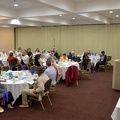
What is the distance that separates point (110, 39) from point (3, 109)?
10532mm

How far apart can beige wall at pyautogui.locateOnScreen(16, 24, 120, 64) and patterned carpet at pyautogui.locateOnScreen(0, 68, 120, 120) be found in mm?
7070

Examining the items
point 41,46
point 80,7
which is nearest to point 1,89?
point 80,7

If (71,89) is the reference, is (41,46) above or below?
above

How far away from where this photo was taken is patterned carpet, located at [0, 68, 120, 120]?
4617mm

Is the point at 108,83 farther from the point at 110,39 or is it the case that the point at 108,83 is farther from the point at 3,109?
the point at 110,39

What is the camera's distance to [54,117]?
15.0 feet

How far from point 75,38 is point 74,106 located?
33.1 feet

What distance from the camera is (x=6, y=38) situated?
17172 millimetres

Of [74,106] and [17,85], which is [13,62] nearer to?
[17,85]

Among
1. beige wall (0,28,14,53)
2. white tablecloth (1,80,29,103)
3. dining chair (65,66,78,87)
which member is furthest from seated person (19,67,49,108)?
beige wall (0,28,14,53)

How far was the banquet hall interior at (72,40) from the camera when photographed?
195 inches

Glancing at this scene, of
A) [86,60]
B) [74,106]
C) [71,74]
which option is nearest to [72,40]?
[86,60]

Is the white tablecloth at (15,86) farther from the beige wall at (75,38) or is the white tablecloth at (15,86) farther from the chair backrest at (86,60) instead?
the beige wall at (75,38)

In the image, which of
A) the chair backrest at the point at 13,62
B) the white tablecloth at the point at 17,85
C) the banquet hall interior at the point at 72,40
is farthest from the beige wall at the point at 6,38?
the white tablecloth at the point at 17,85
